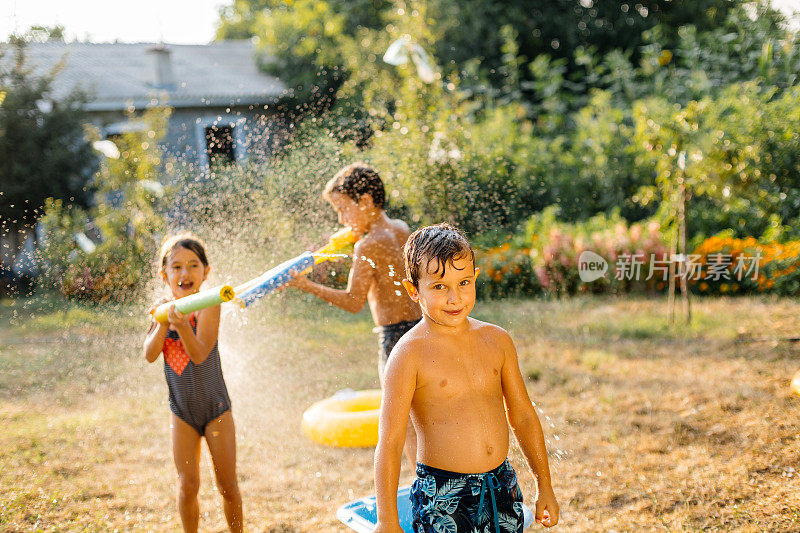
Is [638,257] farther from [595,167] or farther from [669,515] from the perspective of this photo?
[669,515]

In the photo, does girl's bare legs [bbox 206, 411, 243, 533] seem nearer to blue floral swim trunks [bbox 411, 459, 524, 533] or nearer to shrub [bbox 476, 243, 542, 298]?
blue floral swim trunks [bbox 411, 459, 524, 533]

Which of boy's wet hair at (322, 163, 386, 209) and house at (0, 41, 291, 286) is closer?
boy's wet hair at (322, 163, 386, 209)

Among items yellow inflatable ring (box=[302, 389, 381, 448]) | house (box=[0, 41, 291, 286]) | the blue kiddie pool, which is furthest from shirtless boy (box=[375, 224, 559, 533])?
house (box=[0, 41, 291, 286])

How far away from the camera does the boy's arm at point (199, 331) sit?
2.38 metres

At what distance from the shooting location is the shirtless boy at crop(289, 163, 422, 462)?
9.66ft

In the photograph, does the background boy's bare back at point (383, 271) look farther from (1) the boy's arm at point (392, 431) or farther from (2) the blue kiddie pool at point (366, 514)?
(1) the boy's arm at point (392, 431)

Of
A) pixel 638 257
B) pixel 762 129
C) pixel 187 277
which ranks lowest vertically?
pixel 638 257

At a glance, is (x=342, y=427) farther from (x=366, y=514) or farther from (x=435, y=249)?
(x=435, y=249)

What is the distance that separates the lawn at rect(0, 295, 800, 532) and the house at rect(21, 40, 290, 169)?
5.39 metres

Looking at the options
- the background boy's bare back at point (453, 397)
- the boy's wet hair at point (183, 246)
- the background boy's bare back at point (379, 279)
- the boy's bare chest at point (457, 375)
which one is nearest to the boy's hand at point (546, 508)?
the background boy's bare back at point (453, 397)

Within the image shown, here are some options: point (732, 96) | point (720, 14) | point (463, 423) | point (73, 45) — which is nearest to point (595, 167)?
point (732, 96)

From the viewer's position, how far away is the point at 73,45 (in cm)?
1491

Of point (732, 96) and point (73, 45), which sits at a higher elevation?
point (73, 45)

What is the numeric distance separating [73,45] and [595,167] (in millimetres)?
11395
